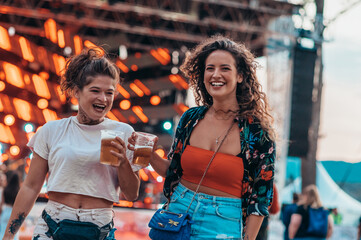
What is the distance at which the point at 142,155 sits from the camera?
2.06 metres

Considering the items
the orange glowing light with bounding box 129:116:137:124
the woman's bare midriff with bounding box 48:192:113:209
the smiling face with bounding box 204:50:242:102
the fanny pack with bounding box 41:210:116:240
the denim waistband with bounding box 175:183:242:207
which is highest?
the smiling face with bounding box 204:50:242:102

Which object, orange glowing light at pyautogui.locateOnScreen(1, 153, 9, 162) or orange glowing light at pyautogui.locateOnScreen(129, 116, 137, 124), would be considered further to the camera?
orange glowing light at pyautogui.locateOnScreen(129, 116, 137, 124)

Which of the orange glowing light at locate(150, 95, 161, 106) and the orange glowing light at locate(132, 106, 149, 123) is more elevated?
the orange glowing light at locate(150, 95, 161, 106)

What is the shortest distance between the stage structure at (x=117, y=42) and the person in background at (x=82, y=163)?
619 cm

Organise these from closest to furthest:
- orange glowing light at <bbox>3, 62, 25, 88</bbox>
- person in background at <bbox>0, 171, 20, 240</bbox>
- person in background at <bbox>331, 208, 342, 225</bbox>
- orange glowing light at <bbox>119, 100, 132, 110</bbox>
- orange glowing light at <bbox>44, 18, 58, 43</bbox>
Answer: person in background at <bbox>0, 171, 20, 240</bbox>
person in background at <bbox>331, 208, 342, 225</bbox>
orange glowing light at <bbox>44, 18, 58, 43</bbox>
orange glowing light at <bbox>3, 62, 25, 88</bbox>
orange glowing light at <bbox>119, 100, 132, 110</bbox>

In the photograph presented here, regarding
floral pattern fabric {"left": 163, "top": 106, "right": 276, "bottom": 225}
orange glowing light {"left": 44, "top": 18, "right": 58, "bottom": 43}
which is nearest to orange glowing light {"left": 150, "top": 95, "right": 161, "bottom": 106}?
orange glowing light {"left": 44, "top": 18, "right": 58, "bottom": 43}

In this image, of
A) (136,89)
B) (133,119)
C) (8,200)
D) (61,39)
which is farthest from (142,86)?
(8,200)

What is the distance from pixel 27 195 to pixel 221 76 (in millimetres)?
1128

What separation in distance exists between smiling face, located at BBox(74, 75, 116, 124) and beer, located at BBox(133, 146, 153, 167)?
27 centimetres

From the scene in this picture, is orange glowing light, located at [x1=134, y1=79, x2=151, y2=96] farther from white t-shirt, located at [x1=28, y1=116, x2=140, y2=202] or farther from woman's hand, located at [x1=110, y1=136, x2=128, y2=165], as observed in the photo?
woman's hand, located at [x1=110, y1=136, x2=128, y2=165]

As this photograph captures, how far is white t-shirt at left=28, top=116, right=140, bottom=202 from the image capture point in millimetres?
2049

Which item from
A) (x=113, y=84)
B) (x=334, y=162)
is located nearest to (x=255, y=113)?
(x=113, y=84)

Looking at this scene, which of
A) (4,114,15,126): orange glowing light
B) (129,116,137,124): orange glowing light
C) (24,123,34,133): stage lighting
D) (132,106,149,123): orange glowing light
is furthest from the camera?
(132,106,149,123): orange glowing light

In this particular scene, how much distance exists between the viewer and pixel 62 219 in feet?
6.56
